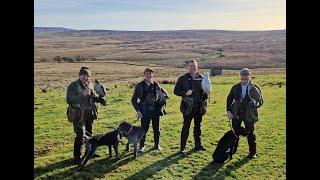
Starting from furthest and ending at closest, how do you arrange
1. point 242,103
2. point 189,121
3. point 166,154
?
point 166,154, point 189,121, point 242,103

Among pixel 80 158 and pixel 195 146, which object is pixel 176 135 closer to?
pixel 195 146

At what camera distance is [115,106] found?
22219 millimetres

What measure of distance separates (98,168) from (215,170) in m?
3.08

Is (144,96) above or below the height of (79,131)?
above

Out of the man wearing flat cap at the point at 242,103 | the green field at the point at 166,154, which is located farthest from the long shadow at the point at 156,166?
the man wearing flat cap at the point at 242,103

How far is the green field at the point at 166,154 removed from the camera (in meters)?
10.7

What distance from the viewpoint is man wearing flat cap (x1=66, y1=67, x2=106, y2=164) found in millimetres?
10773

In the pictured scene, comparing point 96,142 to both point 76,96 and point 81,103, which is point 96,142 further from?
point 76,96

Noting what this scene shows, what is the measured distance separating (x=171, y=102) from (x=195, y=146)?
10810 mm

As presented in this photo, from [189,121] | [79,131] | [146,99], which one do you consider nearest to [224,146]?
[189,121]

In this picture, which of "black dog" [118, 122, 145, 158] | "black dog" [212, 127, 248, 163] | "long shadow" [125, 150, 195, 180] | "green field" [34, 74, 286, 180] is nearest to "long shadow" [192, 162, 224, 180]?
"green field" [34, 74, 286, 180]

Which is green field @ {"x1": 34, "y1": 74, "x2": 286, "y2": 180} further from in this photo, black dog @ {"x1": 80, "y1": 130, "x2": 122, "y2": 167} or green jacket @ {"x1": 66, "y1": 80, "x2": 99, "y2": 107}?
green jacket @ {"x1": 66, "y1": 80, "x2": 99, "y2": 107}

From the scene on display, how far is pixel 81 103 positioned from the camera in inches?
429
